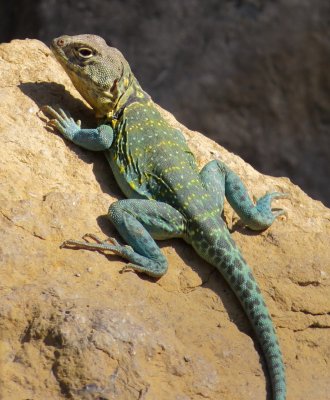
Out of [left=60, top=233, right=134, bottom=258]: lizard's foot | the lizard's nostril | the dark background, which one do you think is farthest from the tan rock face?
the dark background

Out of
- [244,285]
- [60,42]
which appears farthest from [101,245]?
[60,42]

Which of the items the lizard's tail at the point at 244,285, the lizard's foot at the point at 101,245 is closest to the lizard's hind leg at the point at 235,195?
the lizard's tail at the point at 244,285

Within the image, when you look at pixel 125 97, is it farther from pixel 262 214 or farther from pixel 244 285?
pixel 244 285

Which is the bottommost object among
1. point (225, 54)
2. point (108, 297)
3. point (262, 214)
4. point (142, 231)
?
point (225, 54)

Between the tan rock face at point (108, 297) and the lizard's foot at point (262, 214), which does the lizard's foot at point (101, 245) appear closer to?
the tan rock face at point (108, 297)

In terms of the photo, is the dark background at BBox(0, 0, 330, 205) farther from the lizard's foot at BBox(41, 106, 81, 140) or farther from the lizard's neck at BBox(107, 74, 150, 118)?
the lizard's foot at BBox(41, 106, 81, 140)
